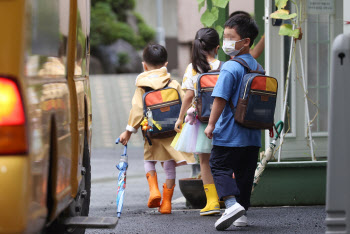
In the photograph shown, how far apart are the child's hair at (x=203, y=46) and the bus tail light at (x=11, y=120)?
424cm

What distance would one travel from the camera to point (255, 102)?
244 inches

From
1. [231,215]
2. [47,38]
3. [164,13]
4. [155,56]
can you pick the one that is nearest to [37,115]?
[47,38]

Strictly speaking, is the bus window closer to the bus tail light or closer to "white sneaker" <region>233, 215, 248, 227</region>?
the bus tail light

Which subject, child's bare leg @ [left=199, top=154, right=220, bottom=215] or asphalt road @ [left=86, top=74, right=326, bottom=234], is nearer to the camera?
asphalt road @ [left=86, top=74, right=326, bottom=234]

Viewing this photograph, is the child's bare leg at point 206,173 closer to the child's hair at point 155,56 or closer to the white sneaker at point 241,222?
the white sneaker at point 241,222

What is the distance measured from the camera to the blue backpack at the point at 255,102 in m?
6.17

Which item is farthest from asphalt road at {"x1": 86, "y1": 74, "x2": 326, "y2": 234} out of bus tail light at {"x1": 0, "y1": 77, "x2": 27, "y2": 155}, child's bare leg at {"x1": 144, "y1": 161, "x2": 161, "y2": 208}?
bus tail light at {"x1": 0, "y1": 77, "x2": 27, "y2": 155}

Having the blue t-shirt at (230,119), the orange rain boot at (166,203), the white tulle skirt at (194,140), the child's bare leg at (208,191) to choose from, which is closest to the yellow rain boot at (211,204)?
the child's bare leg at (208,191)

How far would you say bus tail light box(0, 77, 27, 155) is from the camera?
308cm

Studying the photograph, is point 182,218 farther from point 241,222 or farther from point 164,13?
point 164,13

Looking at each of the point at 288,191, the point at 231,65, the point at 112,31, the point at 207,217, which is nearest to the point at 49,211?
the point at 231,65

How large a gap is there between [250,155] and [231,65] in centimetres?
73

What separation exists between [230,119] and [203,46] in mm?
1172

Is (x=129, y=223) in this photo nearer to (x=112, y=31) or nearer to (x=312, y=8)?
(x=312, y=8)
